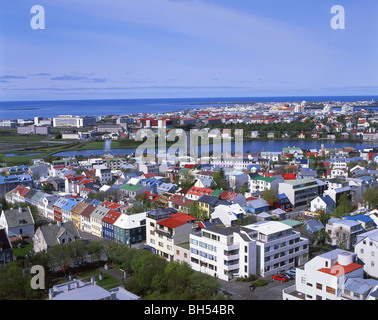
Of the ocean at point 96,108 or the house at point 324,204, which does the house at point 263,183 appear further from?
the ocean at point 96,108

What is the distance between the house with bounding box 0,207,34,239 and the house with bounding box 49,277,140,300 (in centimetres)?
256

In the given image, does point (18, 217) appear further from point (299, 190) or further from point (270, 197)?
point (299, 190)

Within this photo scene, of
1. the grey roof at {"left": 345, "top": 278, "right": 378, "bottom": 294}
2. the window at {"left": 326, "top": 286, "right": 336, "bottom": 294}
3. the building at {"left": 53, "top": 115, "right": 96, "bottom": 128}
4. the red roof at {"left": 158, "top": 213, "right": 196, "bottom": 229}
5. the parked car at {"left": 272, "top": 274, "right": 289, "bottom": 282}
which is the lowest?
the parked car at {"left": 272, "top": 274, "right": 289, "bottom": 282}

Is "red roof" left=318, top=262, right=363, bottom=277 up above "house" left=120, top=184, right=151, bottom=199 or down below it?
above

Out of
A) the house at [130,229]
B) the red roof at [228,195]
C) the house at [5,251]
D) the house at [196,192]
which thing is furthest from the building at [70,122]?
the house at [5,251]

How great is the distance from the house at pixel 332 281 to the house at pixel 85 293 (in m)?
1.32

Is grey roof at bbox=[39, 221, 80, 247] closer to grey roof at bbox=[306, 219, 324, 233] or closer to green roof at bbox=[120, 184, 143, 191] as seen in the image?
green roof at bbox=[120, 184, 143, 191]

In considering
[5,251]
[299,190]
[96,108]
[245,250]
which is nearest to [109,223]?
[5,251]

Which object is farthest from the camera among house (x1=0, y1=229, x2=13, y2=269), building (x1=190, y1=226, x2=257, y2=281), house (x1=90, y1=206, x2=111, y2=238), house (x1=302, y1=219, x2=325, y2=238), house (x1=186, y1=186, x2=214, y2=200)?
house (x1=186, y1=186, x2=214, y2=200)

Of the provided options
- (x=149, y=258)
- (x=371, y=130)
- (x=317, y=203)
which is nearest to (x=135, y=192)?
(x=317, y=203)

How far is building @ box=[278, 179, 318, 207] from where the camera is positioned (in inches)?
258

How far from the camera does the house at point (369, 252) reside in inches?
144

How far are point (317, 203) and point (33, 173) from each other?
6926 mm

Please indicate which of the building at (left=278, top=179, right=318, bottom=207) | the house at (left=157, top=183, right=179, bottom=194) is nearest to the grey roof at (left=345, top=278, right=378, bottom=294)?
the building at (left=278, top=179, right=318, bottom=207)
